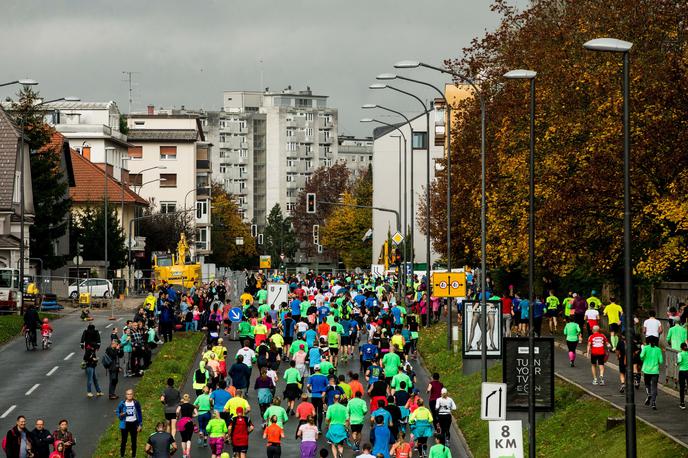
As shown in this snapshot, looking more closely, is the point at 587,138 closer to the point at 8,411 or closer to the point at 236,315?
the point at 236,315

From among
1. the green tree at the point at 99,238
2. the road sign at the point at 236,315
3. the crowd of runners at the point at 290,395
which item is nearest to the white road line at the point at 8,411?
the crowd of runners at the point at 290,395

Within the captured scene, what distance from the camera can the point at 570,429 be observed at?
29.3 meters

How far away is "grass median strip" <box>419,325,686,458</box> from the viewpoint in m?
25.3

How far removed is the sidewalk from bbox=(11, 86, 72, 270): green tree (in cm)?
4751

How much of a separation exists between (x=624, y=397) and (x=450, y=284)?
1216cm

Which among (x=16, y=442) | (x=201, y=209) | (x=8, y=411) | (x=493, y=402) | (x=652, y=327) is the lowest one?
(x=8, y=411)

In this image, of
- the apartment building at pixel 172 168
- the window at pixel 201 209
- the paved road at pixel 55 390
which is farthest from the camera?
the apartment building at pixel 172 168

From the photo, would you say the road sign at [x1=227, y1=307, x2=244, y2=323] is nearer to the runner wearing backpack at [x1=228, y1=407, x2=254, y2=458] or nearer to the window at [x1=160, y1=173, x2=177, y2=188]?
the runner wearing backpack at [x1=228, y1=407, x2=254, y2=458]

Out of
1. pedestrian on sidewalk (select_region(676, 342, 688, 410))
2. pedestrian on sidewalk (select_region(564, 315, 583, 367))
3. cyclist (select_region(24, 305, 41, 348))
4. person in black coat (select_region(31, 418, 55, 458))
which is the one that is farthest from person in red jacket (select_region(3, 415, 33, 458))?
cyclist (select_region(24, 305, 41, 348))

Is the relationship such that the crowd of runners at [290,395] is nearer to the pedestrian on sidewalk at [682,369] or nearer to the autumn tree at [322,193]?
the pedestrian on sidewalk at [682,369]

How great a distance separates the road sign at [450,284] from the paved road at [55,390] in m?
8.85

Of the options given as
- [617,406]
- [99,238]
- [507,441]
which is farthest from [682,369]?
[99,238]

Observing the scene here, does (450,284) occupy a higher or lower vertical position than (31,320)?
higher

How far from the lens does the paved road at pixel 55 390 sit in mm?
32188
